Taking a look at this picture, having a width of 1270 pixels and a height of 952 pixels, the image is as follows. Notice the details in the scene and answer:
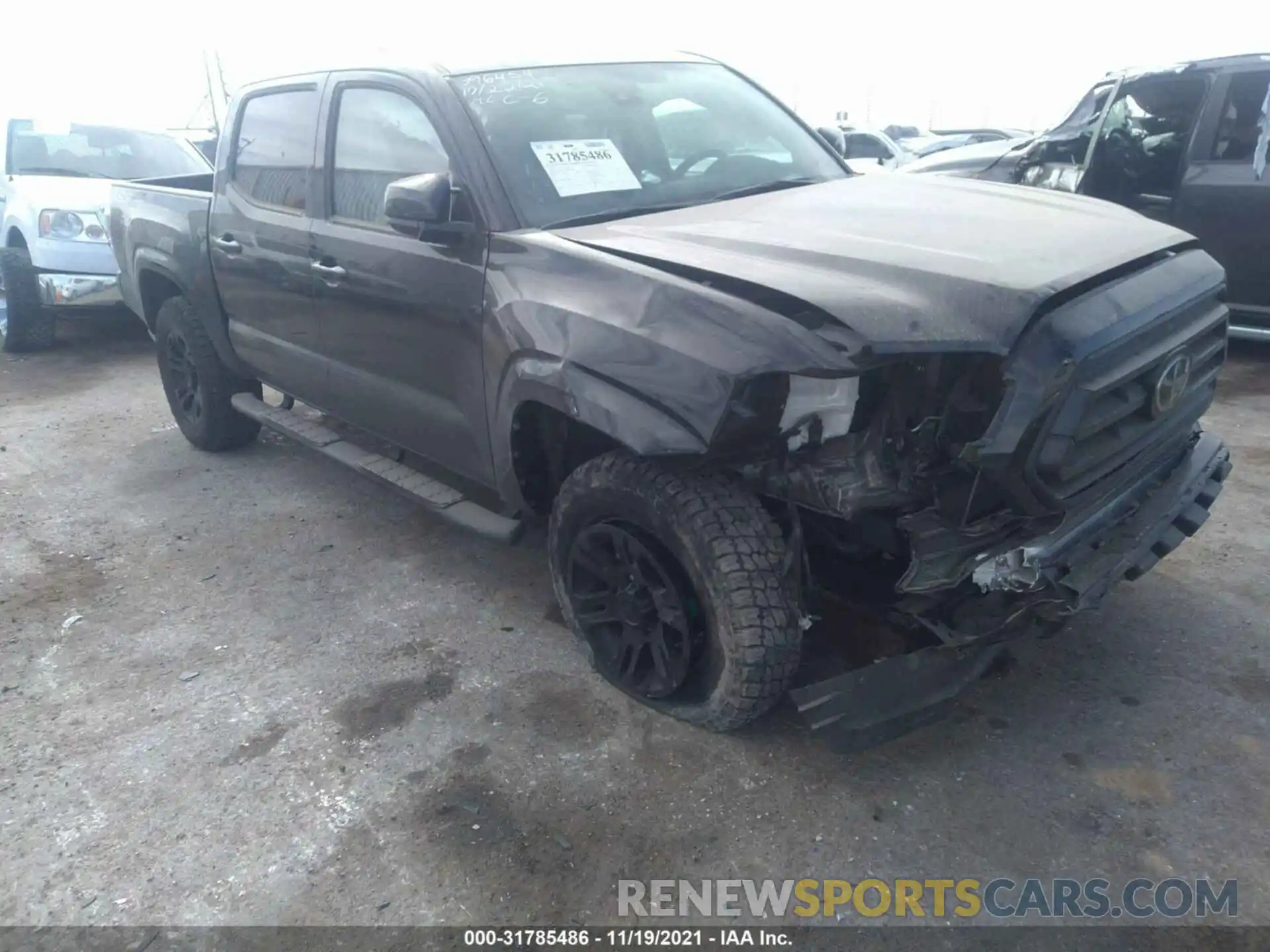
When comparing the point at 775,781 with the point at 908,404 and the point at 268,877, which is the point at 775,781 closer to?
the point at 908,404

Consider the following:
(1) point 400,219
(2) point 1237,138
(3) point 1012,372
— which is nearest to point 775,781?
(3) point 1012,372

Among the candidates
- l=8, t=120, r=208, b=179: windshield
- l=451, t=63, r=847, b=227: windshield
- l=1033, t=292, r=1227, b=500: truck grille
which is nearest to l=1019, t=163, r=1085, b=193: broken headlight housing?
l=451, t=63, r=847, b=227: windshield

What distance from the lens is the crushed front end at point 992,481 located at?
2262 mm

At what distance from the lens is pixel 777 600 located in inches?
100

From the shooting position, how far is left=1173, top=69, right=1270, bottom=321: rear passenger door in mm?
5715

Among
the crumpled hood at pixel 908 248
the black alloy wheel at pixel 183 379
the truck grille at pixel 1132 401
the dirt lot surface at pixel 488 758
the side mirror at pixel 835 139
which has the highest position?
the side mirror at pixel 835 139

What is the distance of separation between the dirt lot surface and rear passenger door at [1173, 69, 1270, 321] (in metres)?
2.30

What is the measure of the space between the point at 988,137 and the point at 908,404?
13380 mm

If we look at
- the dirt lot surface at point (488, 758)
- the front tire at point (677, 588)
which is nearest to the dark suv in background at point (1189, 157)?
the dirt lot surface at point (488, 758)

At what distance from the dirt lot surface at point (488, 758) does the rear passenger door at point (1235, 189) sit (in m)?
2.30

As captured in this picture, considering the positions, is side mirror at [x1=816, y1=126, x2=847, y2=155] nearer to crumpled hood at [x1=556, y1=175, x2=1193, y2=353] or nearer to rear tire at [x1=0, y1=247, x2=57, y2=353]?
crumpled hood at [x1=556, y1=175, x2=1193, y2=353]

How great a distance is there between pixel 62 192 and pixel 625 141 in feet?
20.8

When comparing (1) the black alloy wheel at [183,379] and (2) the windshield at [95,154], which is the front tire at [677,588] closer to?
(1) the black alloy wheel at [183,379]

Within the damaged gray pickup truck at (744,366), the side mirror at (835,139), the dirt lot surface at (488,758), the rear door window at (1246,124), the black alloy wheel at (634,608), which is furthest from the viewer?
the rear door window at (1246,124)
